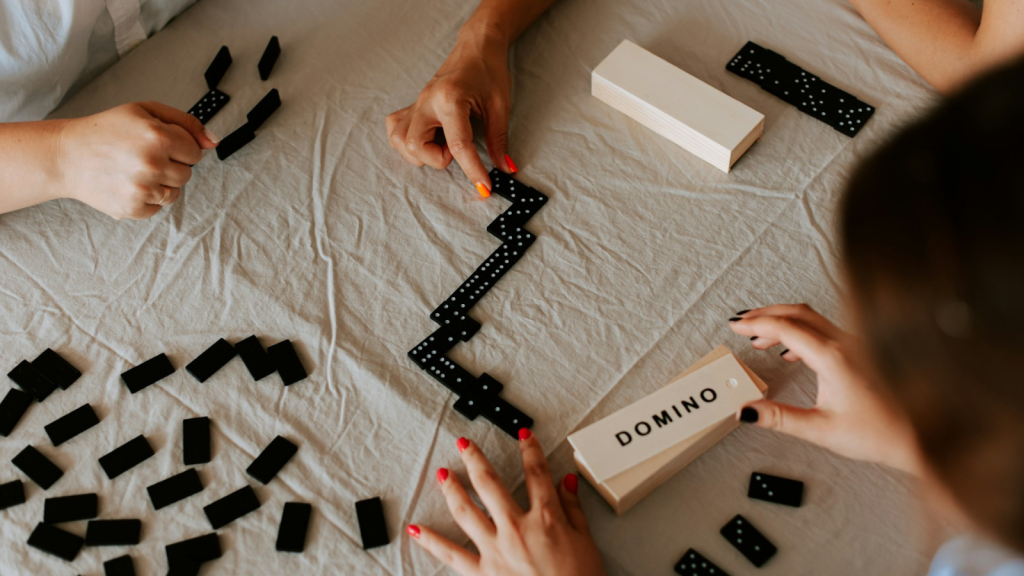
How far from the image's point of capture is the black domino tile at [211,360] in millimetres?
1255

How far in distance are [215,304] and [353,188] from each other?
1.14 ft

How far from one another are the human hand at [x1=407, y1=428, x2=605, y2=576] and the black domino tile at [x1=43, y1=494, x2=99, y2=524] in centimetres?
52

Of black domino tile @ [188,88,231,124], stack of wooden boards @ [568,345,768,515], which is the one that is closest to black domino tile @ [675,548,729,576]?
stack of wooden boards @ [568,345,768,515]

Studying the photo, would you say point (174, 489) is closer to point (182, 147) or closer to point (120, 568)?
point (120, 568)

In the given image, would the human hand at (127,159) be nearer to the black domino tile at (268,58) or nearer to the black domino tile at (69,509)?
the black domino tile at (268,58)

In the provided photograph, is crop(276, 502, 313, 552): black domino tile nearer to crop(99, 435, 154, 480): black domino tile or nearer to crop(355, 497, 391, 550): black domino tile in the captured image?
crop(355, 497, 391, 550): black domino tile

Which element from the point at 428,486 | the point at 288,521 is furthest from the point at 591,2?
the point at 288,521

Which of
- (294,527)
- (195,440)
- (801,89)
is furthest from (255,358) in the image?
(801,89)

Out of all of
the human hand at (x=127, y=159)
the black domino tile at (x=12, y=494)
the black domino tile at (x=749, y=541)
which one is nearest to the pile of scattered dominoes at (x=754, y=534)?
the black domino tile at (x=749, y=541)

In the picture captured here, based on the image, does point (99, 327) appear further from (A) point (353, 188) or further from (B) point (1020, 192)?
(B) point (1020, 192)

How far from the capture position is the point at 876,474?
1.07 m

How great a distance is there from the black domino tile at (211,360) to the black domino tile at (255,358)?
18 mm

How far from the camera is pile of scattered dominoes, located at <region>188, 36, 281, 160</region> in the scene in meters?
1.51

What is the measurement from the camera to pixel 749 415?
1.05 meters
